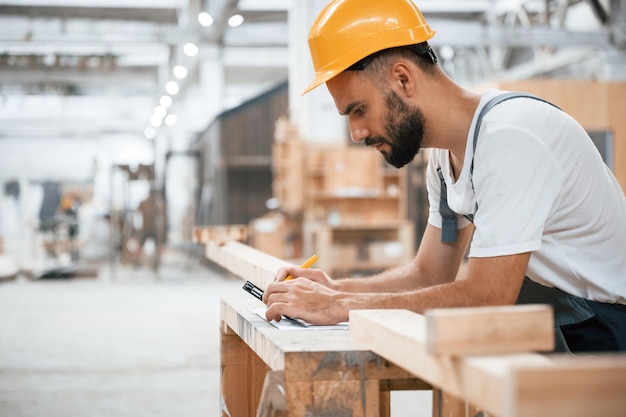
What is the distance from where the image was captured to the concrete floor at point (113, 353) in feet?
16.9

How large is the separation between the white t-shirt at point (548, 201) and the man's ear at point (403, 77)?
197mm

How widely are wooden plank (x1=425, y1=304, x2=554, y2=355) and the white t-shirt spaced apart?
565 millimetres

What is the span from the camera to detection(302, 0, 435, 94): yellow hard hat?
2143 millimetres

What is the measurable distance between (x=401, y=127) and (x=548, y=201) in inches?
18.9

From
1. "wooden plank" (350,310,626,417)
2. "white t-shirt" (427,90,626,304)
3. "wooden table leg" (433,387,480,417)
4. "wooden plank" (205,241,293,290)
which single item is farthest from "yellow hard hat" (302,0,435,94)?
"wooden plank" (350,310,626,417)

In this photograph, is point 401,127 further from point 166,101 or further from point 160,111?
point 160,111

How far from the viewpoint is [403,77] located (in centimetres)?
217

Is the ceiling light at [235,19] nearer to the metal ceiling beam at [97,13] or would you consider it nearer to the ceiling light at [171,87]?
the ceiling light at [171,87]

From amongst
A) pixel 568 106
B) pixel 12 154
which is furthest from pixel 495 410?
pixel 12 154

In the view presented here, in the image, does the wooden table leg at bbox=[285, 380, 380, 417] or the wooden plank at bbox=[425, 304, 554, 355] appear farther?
the wooden table leg at bbox=[285, 380, 380, 417]

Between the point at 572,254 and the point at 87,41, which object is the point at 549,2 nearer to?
the point at 87,41

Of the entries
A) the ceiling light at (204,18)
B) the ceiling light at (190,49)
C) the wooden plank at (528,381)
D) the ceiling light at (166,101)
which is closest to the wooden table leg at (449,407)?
the wooden plank at (528,381)

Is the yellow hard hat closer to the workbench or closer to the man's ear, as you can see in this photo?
the man's ear

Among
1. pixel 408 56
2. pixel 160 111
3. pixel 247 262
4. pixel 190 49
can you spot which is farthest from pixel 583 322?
pixel 160 111
